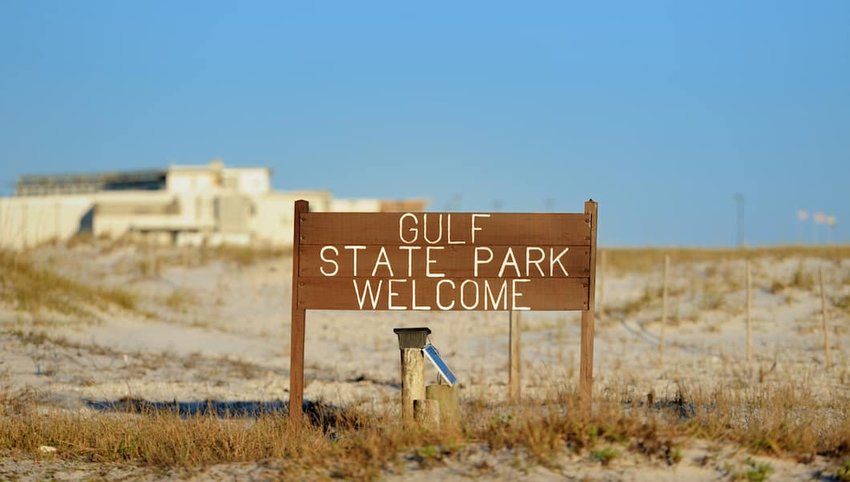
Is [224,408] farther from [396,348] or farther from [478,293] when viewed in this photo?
[396,348]

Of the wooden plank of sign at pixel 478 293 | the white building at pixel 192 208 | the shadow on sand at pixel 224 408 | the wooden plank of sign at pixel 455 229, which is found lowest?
the shadow on sand at pixel 224 408

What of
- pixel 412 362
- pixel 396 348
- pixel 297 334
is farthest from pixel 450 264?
pixel 396 348

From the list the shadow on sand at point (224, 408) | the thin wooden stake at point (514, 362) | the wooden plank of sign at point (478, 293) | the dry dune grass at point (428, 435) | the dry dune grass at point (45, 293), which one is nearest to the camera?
the dry dune grass at point (428, 435)

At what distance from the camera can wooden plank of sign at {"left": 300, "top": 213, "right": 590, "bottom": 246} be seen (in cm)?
951

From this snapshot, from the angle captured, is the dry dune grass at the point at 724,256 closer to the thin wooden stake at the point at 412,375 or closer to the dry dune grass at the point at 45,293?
the dry dune grass at the point at 45,293

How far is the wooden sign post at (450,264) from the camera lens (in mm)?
9484

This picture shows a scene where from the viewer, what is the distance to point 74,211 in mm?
69875

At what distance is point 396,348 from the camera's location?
21.5 meters

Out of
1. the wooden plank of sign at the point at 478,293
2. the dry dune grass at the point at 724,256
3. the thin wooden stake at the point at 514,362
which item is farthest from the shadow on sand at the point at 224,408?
the dry dune grass at the point at 724,256

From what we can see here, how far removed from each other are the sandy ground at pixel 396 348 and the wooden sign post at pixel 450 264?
191 cm

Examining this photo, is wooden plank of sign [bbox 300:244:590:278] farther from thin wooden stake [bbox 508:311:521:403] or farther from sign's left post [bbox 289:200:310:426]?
thin wooden stake [bbox 508:311:521:403]

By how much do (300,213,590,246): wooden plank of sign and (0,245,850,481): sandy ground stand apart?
7.59 feet

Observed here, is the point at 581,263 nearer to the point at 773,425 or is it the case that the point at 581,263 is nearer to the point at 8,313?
the point at 773,425

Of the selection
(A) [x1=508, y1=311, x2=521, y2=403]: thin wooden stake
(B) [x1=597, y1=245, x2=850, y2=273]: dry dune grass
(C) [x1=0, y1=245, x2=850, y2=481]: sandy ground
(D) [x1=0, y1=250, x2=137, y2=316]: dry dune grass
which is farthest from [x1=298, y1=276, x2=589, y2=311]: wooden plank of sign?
(B) [x1=597, y1=245, x2=850, y2=273]: dry dune grass
